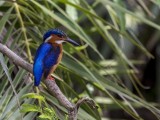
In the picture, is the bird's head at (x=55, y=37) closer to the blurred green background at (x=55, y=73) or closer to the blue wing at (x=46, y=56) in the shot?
the blue wing at (x=46, y=56)

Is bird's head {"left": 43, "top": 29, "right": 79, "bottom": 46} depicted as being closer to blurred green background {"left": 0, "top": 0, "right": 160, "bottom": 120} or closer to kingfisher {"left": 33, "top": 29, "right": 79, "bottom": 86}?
kingfisher {"left": 33, "top": 29, "right": 79, "bottom": 86}

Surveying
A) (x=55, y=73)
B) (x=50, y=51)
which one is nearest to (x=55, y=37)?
(x=50, y=51)

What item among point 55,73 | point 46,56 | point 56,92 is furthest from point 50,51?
point 55,73

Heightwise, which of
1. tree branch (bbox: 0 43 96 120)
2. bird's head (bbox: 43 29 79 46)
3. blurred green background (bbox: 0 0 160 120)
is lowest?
blurred green background (bbox: 0 0 160 120)

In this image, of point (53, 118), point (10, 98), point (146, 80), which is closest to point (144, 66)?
point (146, 80)

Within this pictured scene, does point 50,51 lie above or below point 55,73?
above

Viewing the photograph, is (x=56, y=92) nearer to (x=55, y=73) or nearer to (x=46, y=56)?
(x=46, y=56)

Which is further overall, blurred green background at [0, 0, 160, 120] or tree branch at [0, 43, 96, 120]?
blurred green background at [0, 0, 160, 120]

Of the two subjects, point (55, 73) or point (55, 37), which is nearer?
point (55, 37)

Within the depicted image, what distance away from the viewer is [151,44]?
13.7 ft

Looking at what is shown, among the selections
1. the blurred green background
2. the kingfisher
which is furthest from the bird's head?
the blurred green background

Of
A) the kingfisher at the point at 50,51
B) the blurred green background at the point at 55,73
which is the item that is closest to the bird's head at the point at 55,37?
the kingfisher at the point at 50,51

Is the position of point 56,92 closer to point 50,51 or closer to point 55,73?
point 50,51

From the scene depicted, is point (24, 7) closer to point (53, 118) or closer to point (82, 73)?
point (82, 73)
